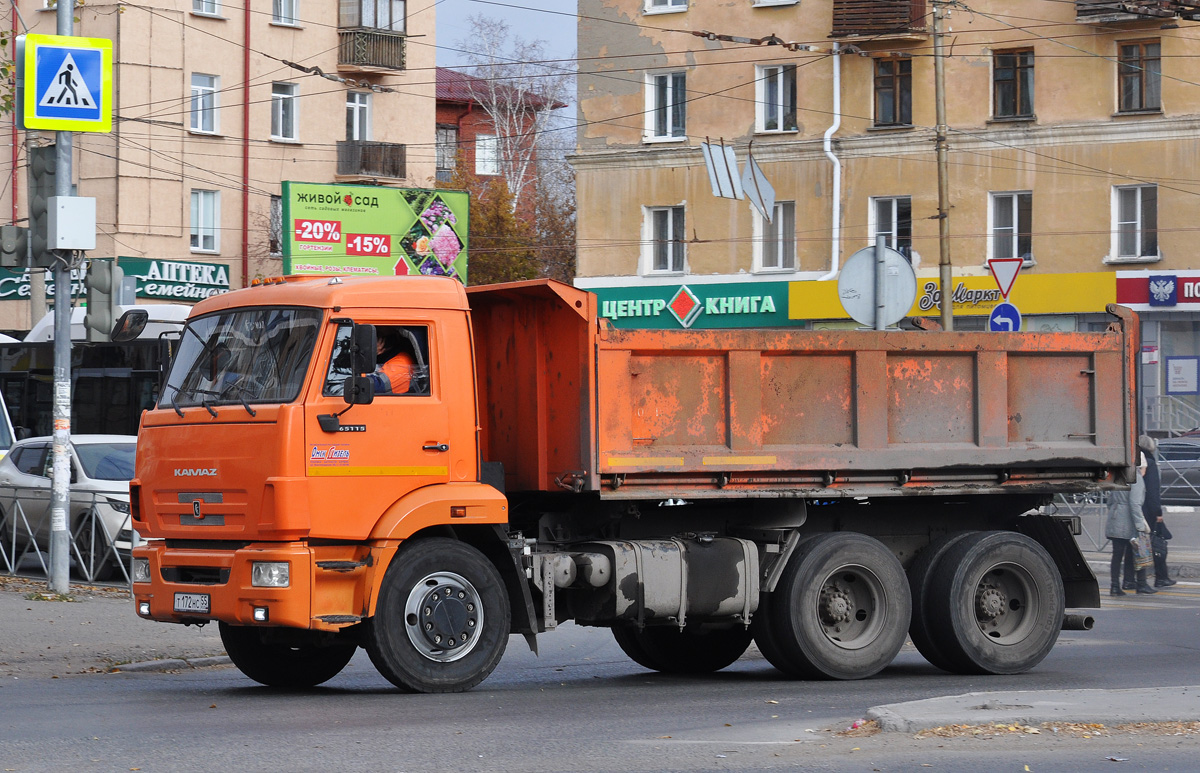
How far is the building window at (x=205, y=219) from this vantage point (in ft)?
152

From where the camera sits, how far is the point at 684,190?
133 ft

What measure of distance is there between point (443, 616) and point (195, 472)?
5.52 feet

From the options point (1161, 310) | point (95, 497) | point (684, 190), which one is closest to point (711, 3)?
point (684, 190)

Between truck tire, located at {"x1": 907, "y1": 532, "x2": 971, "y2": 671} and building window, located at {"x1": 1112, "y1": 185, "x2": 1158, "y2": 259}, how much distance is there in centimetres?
2506

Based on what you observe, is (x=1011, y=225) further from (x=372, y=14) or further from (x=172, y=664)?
(x=172, y=664)

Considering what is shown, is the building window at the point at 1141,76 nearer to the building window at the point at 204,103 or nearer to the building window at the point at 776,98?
the building window at the point at 776,98

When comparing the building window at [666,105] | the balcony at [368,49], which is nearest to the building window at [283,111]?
the balcony at [368,49]

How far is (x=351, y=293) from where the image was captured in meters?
10.0

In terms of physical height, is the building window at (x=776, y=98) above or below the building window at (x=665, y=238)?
above

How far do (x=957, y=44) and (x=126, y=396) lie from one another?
19445 millimetres

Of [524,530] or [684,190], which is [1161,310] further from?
[524,530]

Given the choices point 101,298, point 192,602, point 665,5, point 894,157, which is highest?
point 665,5

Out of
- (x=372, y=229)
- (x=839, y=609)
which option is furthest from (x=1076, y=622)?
(x=372, y=229)

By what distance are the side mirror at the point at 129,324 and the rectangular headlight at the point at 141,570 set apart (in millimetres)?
1532
